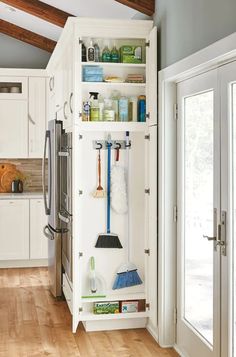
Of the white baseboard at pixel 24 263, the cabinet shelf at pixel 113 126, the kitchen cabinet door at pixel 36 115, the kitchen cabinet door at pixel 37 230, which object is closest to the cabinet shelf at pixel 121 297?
the cabinet shelf at pixel 113 126

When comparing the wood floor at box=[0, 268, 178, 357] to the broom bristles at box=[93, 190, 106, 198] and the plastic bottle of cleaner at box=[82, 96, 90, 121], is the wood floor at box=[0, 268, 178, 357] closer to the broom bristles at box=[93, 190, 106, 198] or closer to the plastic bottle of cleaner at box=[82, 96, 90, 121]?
the broom bristles at box=[93, 190, 106, 198]

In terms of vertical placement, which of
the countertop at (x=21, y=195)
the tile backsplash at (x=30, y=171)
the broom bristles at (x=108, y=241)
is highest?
the tile backsplash at (x=30, y=171)

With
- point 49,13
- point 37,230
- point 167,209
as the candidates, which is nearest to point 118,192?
point 167,209

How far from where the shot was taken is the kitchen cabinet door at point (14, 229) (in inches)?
272

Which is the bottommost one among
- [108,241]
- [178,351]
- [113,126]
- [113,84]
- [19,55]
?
[178,351]

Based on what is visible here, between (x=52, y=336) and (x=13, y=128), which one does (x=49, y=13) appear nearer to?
(x=13, y=128)

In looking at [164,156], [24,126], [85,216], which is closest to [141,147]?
[164,156]

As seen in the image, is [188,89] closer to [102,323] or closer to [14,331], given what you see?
[102,323]

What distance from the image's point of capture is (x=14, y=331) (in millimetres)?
4520

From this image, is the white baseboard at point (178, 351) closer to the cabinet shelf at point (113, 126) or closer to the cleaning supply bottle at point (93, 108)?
the cabinet shelf at point (113, 126)

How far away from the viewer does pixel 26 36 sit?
24.0ft

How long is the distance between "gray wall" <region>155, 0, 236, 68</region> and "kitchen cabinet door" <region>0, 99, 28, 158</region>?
3.37 meters

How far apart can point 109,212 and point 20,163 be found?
3470 millimetres

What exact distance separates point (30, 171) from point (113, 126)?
350 cm
